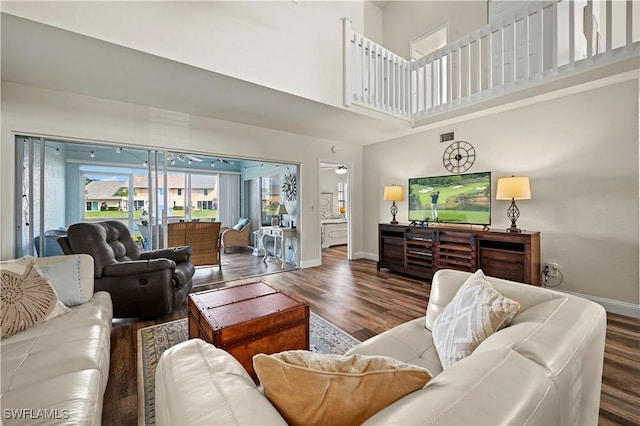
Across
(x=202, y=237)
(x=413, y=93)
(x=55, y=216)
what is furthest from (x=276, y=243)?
(x=413, y=93)

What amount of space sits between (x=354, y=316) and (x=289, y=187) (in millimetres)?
3770

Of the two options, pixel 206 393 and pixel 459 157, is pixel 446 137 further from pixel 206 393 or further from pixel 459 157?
pixel 206 393

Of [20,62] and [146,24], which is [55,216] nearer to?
[20,62]

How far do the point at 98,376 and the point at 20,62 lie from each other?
120 inches

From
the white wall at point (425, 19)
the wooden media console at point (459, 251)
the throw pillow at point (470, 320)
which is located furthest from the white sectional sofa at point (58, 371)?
the white wall at point (425, 19)

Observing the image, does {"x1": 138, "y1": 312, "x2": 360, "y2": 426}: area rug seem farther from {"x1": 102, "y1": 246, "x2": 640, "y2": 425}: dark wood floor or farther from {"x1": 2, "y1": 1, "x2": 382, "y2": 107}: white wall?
{"x1": 2, "y1": 1, "x2": 382, "y2": 107}: white wall

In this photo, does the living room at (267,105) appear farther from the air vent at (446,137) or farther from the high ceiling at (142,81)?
the air vent at (446,137)

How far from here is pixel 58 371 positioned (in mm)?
1210

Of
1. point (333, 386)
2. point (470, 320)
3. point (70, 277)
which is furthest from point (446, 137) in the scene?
point (70, 277)

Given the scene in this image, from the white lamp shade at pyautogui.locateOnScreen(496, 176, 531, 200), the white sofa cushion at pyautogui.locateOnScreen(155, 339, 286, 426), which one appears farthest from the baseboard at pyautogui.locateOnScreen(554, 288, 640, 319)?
the white sofa cushion at pyautogui.locateOnScreen(155, 339, 286, 426)

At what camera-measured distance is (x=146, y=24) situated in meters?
2.34

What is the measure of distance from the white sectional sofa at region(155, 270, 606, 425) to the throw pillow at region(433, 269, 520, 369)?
74mm

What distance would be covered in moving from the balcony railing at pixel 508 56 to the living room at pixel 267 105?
0.97ft

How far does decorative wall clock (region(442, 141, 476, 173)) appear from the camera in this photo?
4.17m
